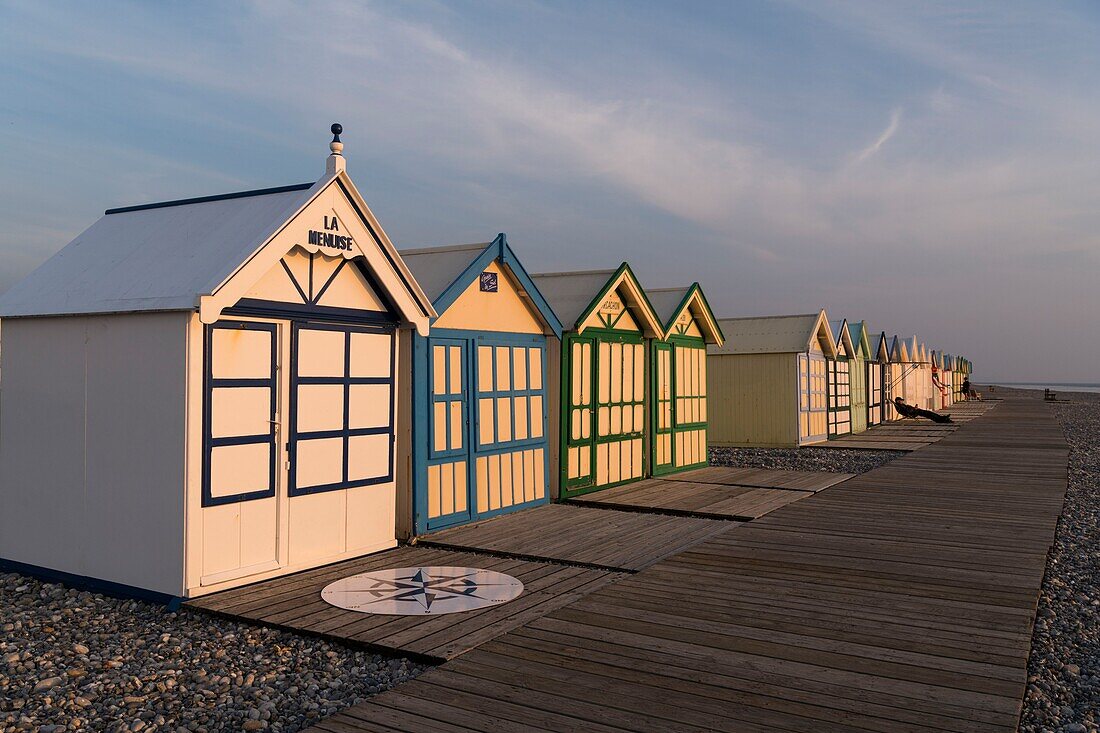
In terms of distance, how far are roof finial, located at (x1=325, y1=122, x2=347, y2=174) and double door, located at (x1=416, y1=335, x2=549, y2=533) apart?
2232 mm

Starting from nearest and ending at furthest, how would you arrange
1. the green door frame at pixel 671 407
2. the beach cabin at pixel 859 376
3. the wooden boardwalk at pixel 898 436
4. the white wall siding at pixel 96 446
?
the white wall siding at pixel 96 446 → the green door frame at pixel 671 407 → the wooden boardwalk at pixel 898 436 → the beach cabin at pixel 859 376

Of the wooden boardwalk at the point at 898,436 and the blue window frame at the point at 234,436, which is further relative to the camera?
the wooden boardwalk at the point at 898,436

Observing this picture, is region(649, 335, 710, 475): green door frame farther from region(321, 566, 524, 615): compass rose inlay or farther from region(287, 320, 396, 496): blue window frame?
region(321, 566, 524, 615): compass rose inlay

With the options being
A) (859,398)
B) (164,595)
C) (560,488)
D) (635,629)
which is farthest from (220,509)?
(859,398)

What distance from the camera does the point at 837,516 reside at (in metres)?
10.1

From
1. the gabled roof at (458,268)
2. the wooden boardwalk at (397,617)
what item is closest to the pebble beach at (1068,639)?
the wooden boardwalk at (397,617)

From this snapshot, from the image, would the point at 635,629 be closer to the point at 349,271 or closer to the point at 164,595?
the point at 164,595

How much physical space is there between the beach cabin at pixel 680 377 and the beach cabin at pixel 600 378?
326mm

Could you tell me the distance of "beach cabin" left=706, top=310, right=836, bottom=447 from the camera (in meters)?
20.9

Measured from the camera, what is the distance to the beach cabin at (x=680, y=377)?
46.3 ft

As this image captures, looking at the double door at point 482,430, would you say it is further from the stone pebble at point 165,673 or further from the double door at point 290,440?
the stone pebble at point 165,673

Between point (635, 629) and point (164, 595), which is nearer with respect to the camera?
point (635, 629)

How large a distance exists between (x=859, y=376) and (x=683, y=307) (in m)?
15.0

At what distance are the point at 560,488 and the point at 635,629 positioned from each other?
6.12m
